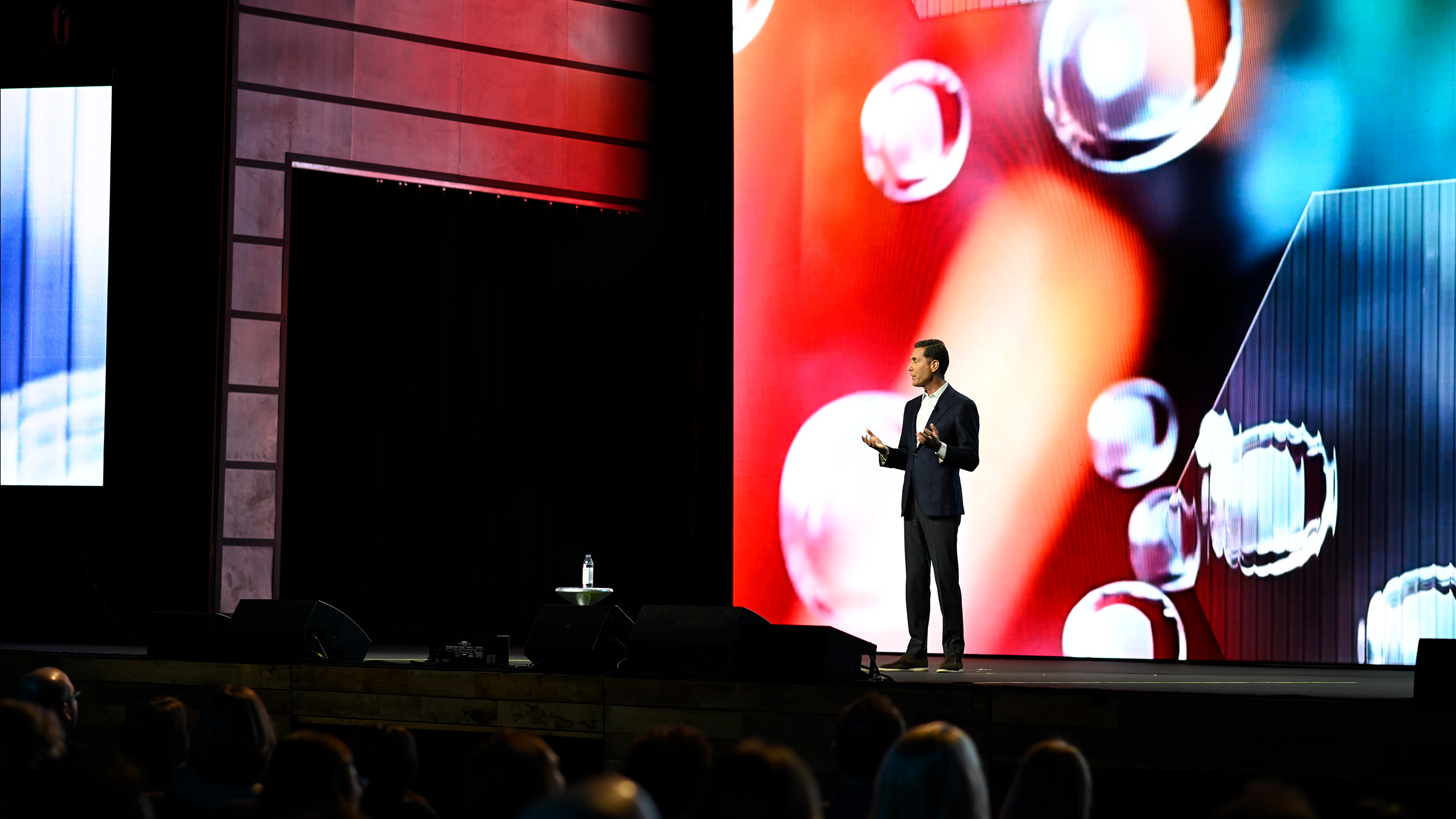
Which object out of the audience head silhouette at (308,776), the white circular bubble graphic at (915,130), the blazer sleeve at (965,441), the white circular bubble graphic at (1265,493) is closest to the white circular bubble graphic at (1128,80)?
the white circular bubble graphic at (915,130)

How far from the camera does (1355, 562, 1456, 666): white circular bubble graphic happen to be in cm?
536

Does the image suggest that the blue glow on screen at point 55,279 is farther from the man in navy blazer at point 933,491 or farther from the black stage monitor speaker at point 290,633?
the man in navy blazer at point 933,491

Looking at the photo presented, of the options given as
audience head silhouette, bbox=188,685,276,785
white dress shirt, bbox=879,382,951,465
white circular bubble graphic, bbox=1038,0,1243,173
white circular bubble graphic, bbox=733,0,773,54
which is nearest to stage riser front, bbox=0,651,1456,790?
white dress shirt, bbox=879,382,951,465

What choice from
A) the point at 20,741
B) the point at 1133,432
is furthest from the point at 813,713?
the point at 1133,432

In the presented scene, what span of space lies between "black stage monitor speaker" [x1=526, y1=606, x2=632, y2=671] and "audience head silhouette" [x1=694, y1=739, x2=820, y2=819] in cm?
281

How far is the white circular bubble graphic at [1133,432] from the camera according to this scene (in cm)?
595

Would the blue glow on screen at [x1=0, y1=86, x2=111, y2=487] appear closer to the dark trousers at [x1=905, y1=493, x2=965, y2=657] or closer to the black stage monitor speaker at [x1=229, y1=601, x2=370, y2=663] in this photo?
the black stage monitor speaker at [x1=229, y1=601, x2=370, y2=663]

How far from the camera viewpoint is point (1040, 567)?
6227 mm

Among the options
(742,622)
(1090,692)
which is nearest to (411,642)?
(742,622)

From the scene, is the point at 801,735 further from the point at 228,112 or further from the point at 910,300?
the point at 228,112

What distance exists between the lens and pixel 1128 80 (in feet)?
19.9

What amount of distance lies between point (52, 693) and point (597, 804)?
2.46 metres

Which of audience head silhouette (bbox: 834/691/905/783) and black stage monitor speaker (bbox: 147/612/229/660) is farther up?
audience head silhouette (bbox: 834/691/905/783)

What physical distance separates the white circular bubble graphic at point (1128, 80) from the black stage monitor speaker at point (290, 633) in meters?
3.64
